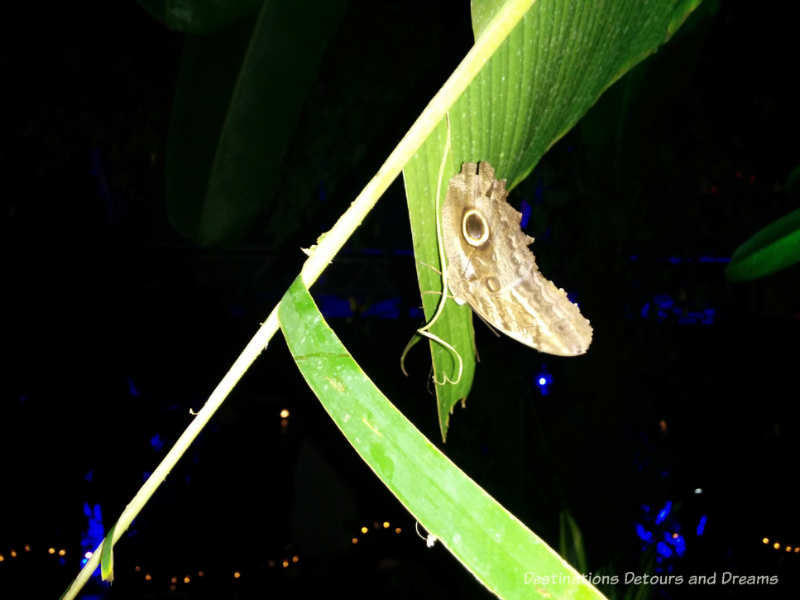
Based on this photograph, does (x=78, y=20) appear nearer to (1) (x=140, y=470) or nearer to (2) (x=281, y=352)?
(2) (x=281, y=352)

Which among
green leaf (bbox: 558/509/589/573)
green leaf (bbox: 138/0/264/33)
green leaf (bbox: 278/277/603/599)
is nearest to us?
green leaf (bbox: 278/277/603/599)

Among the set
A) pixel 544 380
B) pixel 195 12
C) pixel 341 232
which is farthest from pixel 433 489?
pixel 544 380

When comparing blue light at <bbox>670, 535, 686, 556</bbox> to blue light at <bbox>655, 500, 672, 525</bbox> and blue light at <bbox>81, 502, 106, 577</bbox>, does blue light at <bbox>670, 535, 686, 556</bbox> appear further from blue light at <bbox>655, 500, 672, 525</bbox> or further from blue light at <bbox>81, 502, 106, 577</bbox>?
blue light at <bbox>81, 502, 106, 577</bbox>

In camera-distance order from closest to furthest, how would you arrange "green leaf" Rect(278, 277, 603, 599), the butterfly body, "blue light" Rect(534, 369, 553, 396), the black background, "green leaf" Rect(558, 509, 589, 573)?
1. "green leaf" Rect(278, 277, 603, 599)
2. the butterfly body
3. "green leaf" Rect(558, 509, 589, 573)
4. the black background
5. "blue light" Rect(534, 369, 553, 396)

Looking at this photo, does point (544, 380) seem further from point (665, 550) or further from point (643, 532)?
point (665, 550)

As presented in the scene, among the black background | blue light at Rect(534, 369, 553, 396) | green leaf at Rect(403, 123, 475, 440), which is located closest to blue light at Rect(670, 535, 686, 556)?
the black background

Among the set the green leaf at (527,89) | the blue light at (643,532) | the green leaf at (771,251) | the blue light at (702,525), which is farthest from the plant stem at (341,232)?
the blue light at (702,525)
